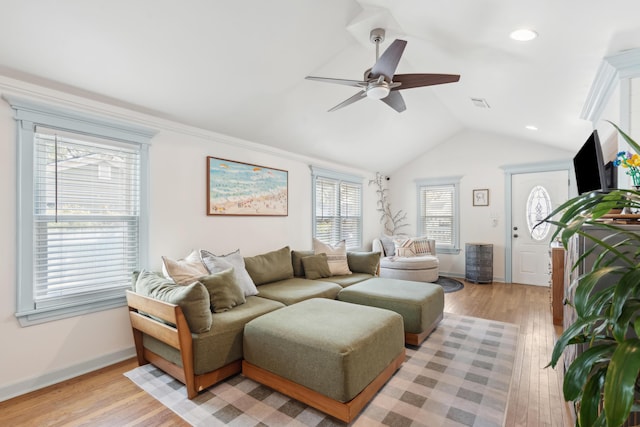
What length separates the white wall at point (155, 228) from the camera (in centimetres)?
221

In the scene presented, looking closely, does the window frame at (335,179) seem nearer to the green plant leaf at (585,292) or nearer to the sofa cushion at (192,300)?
the sofa cushion at (192,300)

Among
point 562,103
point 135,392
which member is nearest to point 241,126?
point 135,392

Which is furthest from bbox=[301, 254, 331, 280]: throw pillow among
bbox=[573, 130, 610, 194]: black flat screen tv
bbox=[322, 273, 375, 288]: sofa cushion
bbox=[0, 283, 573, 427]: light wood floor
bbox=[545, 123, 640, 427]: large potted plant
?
bbox=[545, 123, 640, 427]: large potted plant

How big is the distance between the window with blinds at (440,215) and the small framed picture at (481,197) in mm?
374

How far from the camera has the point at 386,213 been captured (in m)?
7.13

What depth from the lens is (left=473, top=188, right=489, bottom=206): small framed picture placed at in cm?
600

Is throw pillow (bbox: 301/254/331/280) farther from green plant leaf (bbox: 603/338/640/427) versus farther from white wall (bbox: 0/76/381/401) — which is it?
green plant leaf (bbox: 603/338/640/427)

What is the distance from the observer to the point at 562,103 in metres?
3.34

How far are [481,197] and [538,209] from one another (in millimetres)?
946

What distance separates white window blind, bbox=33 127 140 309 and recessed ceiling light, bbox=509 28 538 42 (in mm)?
3294

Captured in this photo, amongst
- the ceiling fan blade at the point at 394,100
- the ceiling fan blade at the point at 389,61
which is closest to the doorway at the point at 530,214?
the ceiling fan blade at the point at 394,100

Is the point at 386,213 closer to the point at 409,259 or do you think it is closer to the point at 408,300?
the point at 409,259

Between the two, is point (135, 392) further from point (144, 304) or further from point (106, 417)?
point (144, 304)

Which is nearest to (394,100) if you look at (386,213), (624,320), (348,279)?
(348,279)
